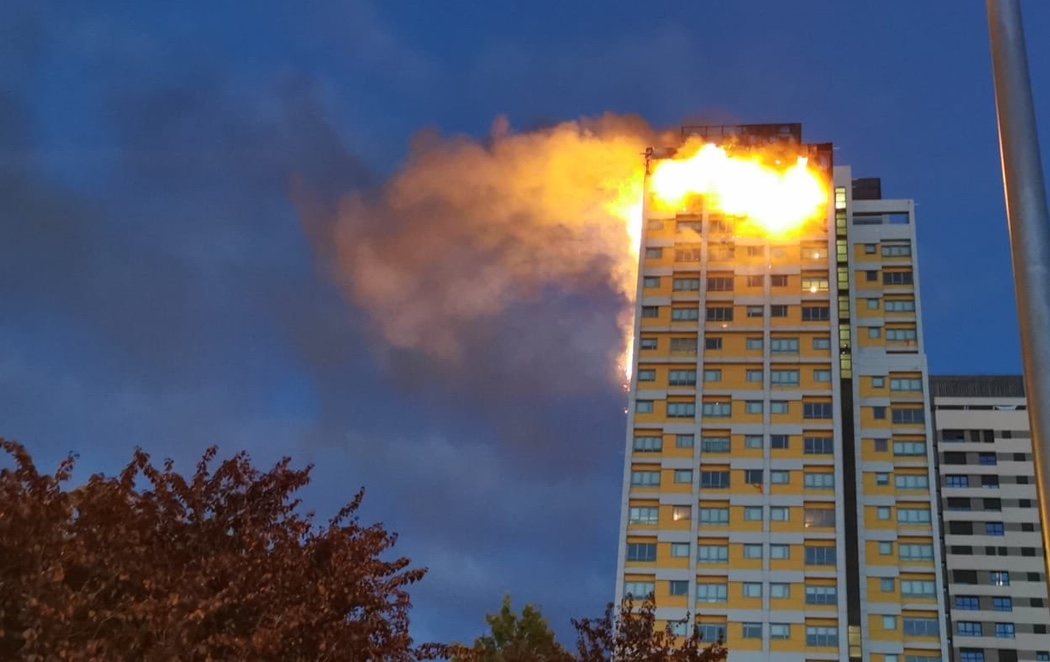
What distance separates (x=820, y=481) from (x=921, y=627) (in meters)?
9.59

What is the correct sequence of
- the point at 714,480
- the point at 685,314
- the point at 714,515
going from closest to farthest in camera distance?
the point at 714,515 < the point at 714,480 < the point at 685,314

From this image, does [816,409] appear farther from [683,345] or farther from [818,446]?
[683,345]

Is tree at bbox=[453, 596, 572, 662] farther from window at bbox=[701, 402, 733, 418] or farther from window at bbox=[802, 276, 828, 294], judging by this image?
window at bbox=[802, 276, 828, 294]

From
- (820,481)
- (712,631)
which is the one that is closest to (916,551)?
(820,481)

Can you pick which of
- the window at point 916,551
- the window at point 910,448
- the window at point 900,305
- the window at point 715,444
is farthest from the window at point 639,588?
the window at point 900,305

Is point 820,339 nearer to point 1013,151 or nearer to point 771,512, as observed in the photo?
point 771,512

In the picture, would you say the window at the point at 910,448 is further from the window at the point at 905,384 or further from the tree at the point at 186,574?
the tree at the point at 186,574

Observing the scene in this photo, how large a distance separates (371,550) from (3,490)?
5.70 m

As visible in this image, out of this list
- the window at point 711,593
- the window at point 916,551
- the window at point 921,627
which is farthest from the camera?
the window at point 916,551

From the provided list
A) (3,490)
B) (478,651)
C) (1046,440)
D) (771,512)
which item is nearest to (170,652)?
(3,490)

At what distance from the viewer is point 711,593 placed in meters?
65.7

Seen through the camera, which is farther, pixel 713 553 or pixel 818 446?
pixel 818 446

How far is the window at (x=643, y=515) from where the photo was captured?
224ft

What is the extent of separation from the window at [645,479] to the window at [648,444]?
4.67ft
